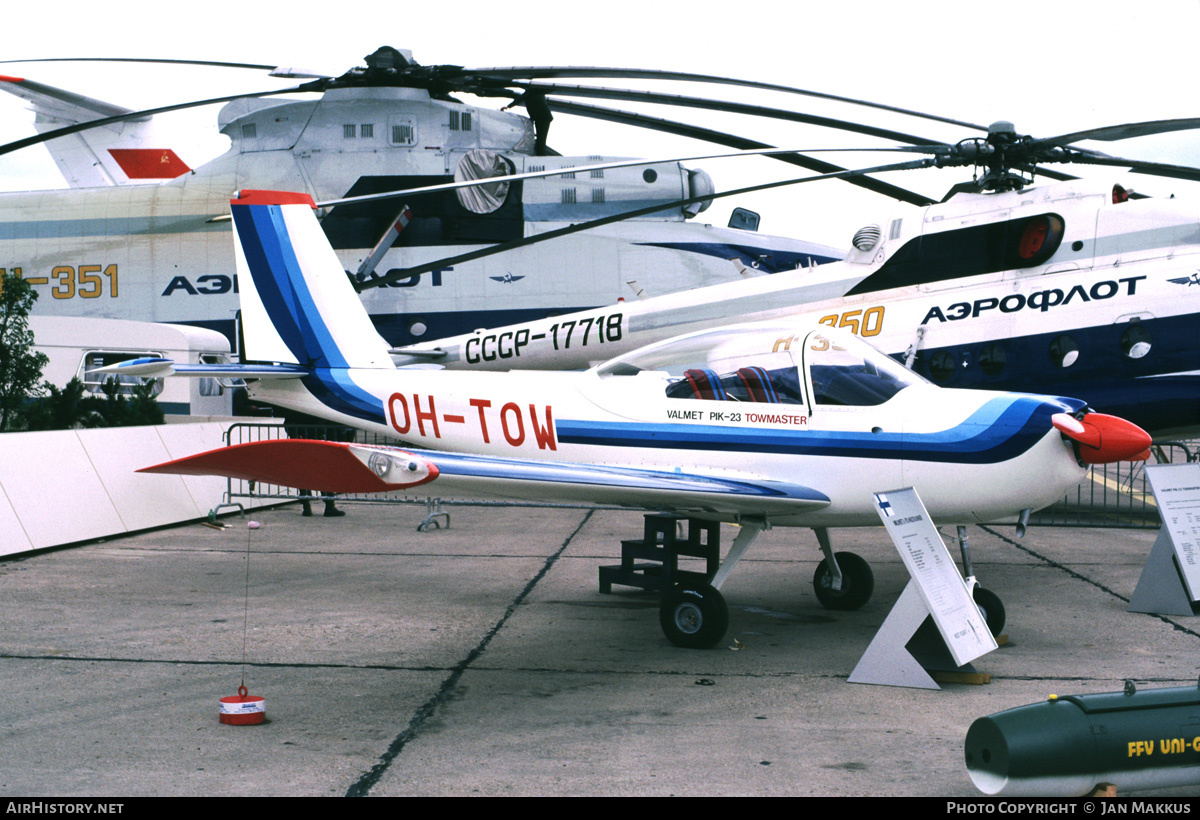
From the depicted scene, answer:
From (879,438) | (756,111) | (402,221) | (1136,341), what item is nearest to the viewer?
(879,438)

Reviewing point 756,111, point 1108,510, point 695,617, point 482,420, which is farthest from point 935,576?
point 1108,510

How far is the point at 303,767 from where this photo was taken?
4.09m

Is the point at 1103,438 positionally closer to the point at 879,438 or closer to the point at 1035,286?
the point at 879,438

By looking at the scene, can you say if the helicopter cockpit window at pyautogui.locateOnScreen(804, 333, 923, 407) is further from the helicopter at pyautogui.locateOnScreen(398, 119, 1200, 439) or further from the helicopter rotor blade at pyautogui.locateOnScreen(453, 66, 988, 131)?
the helicopter rotor blade at pyautogui.locateOnScreen(453, 66, 988, 131)

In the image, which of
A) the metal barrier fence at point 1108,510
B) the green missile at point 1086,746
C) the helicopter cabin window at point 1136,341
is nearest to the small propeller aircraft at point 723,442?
the green missile at point 1086,746

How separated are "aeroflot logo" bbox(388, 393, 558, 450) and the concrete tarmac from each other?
126 cm

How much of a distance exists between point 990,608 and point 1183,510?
77.5 inches

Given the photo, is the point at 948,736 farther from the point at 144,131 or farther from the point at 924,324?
the point at 144,131

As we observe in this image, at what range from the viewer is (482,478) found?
18.0ft

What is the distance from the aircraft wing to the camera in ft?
15.2

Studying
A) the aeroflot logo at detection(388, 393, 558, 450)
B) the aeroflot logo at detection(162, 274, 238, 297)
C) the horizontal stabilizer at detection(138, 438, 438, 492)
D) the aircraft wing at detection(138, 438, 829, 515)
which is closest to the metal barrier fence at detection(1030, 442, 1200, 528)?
the aircraft wing at detection(138, 438, 829, 515)

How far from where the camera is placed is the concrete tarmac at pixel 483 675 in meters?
4.07

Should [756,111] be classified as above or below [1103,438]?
above
